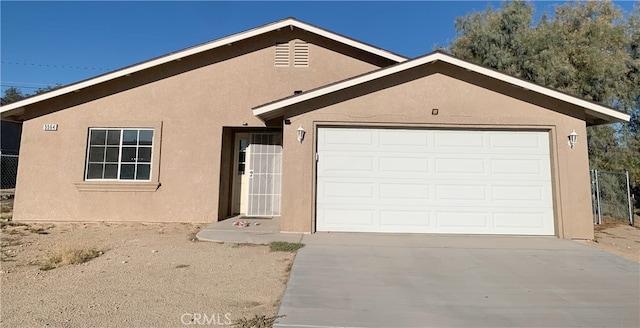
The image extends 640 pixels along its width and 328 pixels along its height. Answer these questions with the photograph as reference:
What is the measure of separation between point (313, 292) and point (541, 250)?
15.5 ft

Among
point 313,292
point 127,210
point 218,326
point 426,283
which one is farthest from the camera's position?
point 127,210

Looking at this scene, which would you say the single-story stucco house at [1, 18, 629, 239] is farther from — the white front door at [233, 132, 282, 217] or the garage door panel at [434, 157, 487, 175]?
the white front door at [233, 132, 282, 217]

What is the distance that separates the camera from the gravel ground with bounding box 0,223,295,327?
11.8 feet

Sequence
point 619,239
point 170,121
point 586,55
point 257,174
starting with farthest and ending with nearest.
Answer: point 586,55, point 257,174, point 170,121, point 619,239

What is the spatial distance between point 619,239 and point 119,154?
1261cm

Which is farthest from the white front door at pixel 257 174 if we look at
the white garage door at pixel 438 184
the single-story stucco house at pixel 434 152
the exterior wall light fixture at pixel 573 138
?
the exterior wall light fixture at pixel 573 138

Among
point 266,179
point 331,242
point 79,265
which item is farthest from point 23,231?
point 331,242

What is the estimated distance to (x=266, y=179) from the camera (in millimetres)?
10266

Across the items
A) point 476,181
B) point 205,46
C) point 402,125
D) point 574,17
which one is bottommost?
point 476,181

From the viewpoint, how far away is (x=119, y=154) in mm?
9570

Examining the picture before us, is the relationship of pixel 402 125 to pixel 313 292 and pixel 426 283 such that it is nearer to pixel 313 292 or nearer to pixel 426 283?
pixel 426 283

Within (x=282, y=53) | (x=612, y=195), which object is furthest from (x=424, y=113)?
(x=612, y=195)

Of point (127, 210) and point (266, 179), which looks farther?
point (266, 179)

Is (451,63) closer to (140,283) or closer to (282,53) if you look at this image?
(282,53)
